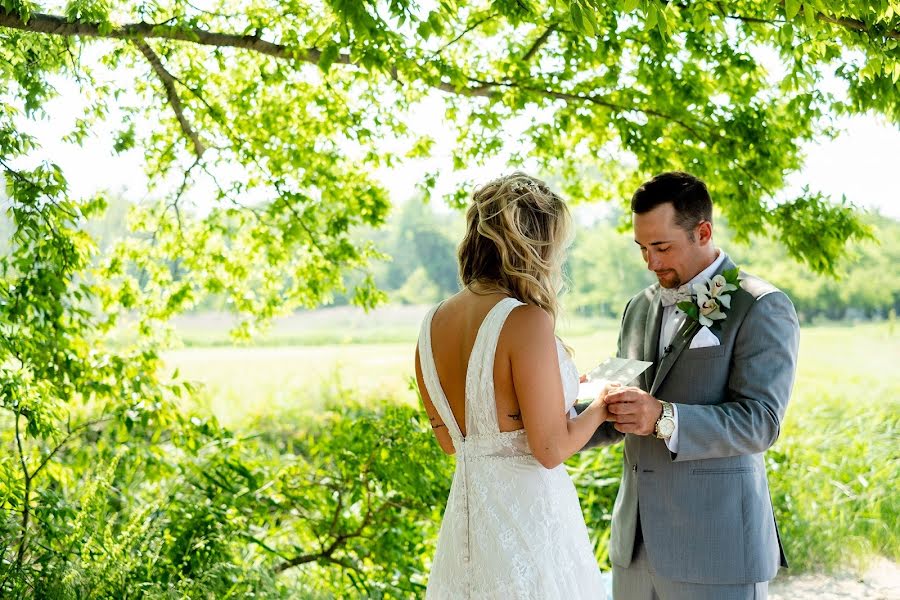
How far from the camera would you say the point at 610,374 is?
2654 millimetres

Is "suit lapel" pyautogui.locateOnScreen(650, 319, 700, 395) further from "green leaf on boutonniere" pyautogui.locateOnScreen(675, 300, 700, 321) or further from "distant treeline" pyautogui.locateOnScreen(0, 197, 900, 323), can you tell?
"distant treeline" pyautogui.locateOnScreen(0, 197, 900, 323)

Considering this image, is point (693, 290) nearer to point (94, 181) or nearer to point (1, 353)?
point (1, 353)

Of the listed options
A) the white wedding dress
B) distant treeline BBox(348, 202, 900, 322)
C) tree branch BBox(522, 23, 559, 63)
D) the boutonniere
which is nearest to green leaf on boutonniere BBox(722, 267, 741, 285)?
the boutonniere

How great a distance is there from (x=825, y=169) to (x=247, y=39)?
827 cm

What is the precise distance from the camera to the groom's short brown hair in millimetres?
2707

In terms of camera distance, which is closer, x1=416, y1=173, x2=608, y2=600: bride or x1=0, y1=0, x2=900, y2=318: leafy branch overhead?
x1=416, y1=173, x2=608, y2=600: bride

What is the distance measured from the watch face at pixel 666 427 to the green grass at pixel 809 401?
832 mm

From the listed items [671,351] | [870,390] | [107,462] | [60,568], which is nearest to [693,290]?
[671,351]

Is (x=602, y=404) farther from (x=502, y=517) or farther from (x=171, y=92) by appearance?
(x=171, y=92)

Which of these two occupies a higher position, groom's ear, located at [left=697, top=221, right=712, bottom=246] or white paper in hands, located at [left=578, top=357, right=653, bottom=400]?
groom's ear, located at [left=697, top=221, right=712, bottom=246]

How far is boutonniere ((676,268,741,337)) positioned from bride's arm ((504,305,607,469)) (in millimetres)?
534

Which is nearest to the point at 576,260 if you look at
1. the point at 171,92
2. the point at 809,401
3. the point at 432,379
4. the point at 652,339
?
the point at 809,401

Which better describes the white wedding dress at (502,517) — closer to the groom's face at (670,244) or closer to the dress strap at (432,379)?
the dress strap at (432,379)

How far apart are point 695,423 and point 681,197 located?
690 millimetres
